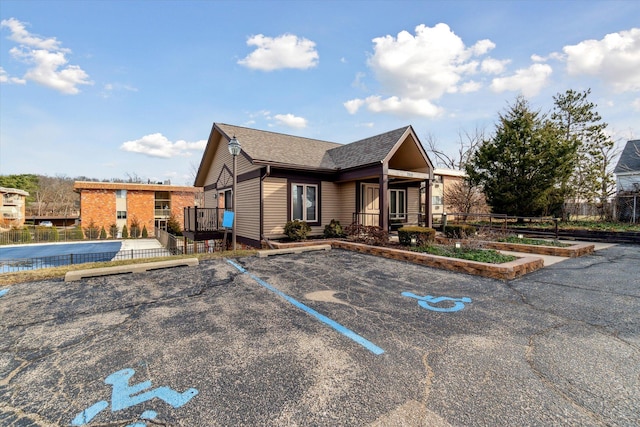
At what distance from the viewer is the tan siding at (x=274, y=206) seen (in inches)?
431

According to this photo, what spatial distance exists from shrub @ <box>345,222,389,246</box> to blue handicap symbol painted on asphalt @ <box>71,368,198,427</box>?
8.03 meters

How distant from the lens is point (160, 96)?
650 inches

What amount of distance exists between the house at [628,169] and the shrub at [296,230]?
22.7m

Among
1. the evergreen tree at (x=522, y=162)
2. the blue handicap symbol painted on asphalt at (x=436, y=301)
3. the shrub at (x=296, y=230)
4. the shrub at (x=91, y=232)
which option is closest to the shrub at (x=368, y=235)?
the shrub at (x=296, y=230)

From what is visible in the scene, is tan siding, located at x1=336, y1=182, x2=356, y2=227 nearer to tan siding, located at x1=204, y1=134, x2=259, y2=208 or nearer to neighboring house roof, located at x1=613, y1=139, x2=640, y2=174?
tan siding, located at x1=204, y1=134, x2=259, y2=208

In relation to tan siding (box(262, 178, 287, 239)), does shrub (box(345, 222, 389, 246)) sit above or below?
below

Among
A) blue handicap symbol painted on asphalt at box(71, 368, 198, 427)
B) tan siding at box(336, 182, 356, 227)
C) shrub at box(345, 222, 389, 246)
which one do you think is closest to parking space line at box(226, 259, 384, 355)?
blue handicap symbol painted on asphalt at box(71, 368, 198, 427)

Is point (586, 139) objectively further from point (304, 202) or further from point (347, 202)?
point (304, 202)

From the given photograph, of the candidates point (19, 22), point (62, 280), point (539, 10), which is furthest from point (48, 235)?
point (539, 10)

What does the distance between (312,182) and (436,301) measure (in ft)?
27.4

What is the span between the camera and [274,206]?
11.1 metres

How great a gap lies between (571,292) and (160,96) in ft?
67.4

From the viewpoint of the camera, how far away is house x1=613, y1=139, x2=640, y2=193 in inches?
726

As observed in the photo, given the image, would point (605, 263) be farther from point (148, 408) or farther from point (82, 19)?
point (82, 19)
